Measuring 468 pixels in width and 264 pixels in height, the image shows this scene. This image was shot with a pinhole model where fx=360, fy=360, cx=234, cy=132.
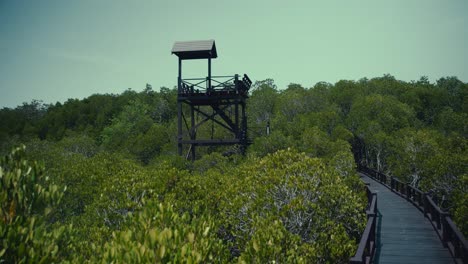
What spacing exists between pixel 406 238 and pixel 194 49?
17934mm

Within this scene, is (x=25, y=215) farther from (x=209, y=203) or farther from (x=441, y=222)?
(x=441, y=222)

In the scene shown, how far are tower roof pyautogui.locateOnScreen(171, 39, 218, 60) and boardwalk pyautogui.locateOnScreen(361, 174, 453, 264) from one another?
49.7ft

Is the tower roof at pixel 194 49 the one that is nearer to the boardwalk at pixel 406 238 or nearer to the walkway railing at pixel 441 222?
the boardwalk at pixel 406 238

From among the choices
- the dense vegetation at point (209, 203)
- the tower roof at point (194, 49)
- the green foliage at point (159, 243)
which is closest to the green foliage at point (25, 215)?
the dense vegetation at point (209, 203)

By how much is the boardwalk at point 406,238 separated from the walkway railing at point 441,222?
0.78 ft

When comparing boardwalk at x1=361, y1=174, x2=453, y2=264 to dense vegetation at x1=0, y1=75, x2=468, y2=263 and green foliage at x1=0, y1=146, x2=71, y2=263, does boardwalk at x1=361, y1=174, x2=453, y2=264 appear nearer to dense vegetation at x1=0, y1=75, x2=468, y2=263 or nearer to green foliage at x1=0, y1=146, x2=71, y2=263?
dense vegetation at x1=0, y1=75, x2=468, y2=263

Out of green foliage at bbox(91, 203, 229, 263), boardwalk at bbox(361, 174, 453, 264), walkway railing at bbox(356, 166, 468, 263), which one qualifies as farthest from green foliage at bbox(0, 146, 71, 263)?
walkway railing at bbox(356, 166, 468, 263)

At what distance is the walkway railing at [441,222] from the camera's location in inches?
373

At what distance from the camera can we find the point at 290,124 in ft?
114

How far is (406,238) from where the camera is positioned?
12.4 metres

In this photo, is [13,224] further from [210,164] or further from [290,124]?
[290,124]

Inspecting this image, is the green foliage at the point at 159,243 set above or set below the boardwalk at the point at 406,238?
above

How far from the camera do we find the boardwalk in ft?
34.3

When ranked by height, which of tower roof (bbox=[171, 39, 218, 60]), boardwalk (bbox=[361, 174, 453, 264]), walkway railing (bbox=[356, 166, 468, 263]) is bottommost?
boardwalk (bbox=[361, 174, 453, 264])
